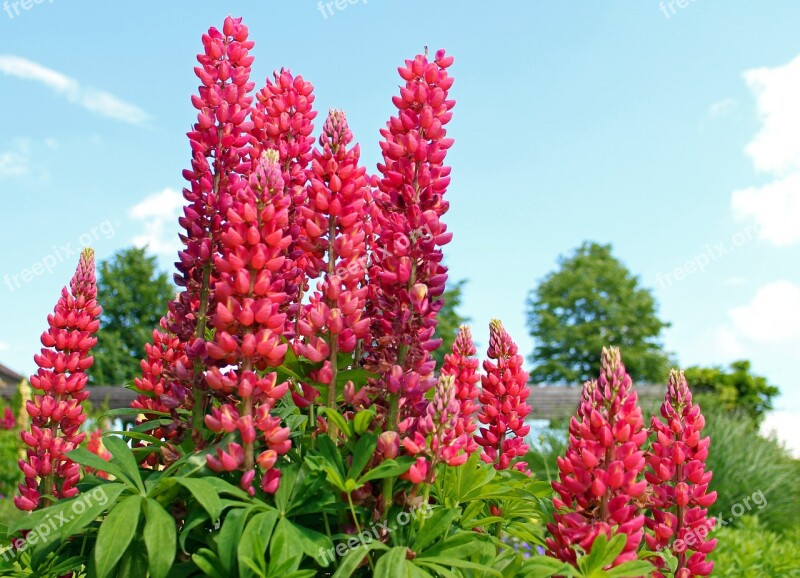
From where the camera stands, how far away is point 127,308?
38031mm

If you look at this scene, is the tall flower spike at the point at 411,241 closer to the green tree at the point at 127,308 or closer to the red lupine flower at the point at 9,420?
the red lupine flower at the point at 9,420

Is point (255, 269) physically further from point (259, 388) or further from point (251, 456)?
point (251, 456)

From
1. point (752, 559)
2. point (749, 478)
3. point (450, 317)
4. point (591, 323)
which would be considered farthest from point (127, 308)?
point (752, 559)

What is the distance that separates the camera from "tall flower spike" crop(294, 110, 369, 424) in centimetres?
213

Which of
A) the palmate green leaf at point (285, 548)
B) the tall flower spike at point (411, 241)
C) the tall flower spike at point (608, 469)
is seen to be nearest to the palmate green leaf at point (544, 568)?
the tall flower spike at point (608, 469)

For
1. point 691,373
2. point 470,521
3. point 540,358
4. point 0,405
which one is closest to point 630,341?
point 540,358

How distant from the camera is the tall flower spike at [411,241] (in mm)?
2152

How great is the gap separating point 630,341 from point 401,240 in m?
45.4

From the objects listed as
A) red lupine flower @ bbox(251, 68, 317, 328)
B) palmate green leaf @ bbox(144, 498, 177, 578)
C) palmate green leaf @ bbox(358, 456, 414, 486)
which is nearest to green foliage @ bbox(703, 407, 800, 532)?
red lupine flower @ bbox(251, 68, 317, 328)

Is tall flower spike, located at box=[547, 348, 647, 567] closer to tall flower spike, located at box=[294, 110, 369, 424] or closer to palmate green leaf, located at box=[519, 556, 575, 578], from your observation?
palmate green leaf, located at box=[519, 556, 575, 578]

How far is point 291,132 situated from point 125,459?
1294 mm

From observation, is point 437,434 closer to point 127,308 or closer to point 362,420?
point 362,420

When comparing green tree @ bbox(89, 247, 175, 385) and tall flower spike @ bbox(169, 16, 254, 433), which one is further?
green tree @ bbox(89, 247, 175, 385)

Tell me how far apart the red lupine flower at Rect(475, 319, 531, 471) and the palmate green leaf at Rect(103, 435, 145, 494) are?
1.42 m
